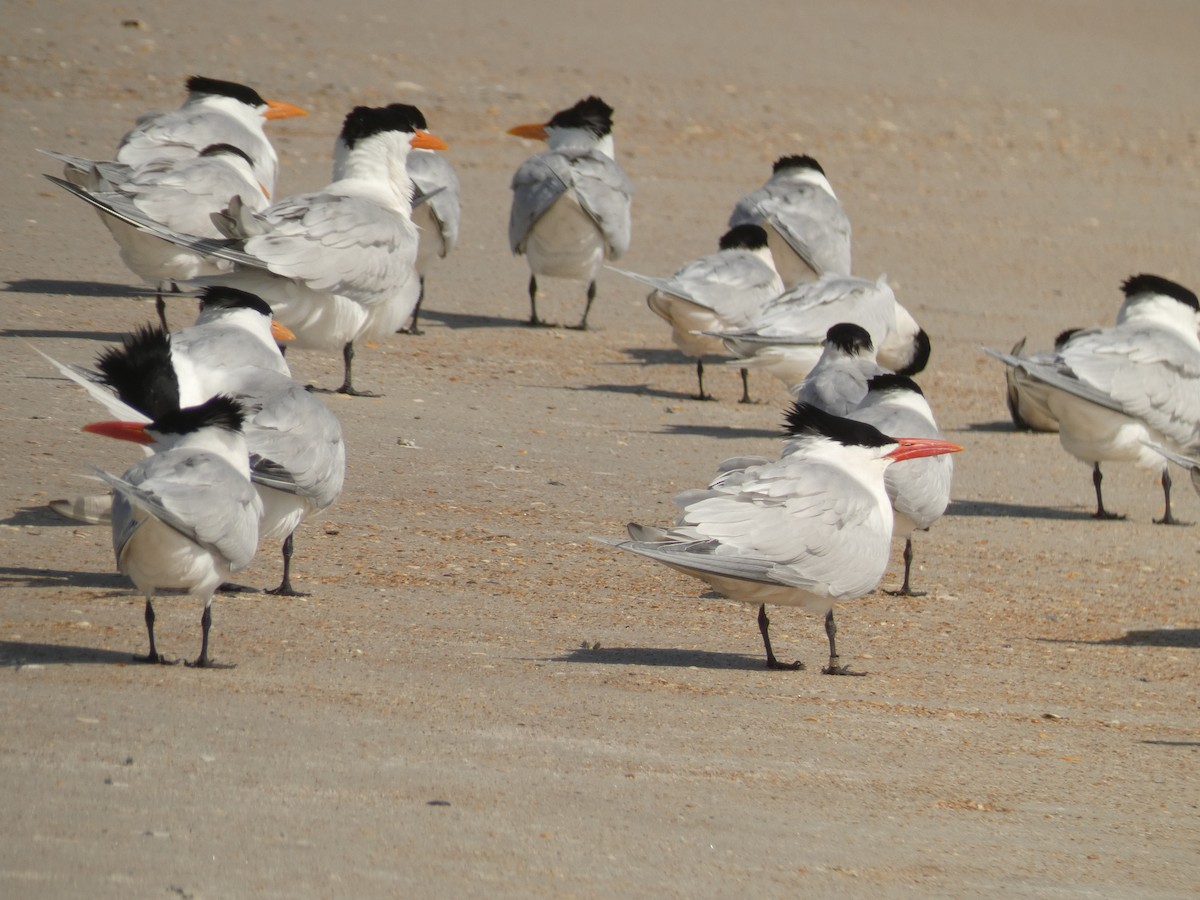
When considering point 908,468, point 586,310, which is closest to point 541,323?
point 586,310

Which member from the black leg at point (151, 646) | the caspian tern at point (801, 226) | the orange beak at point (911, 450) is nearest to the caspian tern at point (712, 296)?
the caspian tern at point (801, 226)

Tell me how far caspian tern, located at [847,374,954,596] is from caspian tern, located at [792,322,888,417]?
288mm

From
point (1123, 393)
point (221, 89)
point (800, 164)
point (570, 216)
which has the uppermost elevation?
point (221, 89)

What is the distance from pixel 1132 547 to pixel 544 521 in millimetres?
2580

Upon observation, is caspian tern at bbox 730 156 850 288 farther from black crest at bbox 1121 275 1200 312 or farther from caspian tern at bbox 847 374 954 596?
caspian tern at bbox 847 374 954 596

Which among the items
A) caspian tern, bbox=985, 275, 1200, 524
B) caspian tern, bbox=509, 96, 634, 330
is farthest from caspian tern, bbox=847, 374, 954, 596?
caspian tern, bbox=509, 96, 634, 330

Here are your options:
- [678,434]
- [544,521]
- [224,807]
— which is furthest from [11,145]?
[224,807]

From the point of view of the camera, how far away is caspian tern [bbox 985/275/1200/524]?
7.67 m

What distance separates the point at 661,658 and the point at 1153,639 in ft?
6.28

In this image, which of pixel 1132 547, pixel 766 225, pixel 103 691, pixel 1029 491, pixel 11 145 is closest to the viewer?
pixel 103 691

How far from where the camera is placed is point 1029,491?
827 centimetres

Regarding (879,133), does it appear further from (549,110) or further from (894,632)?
(894,632)

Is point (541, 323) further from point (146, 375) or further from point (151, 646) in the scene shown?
point (151, 646)

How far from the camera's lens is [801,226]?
1041 centimetres
